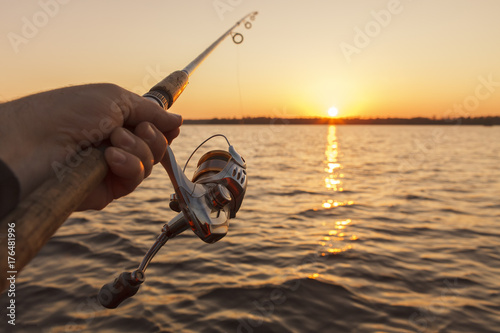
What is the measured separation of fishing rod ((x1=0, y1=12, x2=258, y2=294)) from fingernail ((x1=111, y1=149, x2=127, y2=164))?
6cm

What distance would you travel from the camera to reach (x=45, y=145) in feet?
4.33

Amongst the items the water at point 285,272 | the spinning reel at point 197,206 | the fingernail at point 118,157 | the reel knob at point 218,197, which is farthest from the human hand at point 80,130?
the water at point 285,272

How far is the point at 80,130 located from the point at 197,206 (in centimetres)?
58

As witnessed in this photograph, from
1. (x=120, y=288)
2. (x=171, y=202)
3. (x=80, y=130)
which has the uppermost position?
(x=80, y=130)

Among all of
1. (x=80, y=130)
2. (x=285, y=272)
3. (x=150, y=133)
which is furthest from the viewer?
(x=285, y=272)

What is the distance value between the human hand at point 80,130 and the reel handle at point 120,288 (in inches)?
16.9

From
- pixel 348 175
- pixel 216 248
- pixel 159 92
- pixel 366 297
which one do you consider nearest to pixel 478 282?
pixel 366 297

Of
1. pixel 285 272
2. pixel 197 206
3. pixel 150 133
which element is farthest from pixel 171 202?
pixel 285 272

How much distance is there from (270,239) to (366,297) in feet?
7.08

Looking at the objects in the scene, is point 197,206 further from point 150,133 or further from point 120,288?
point 120,288

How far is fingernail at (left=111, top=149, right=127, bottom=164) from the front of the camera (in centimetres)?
143

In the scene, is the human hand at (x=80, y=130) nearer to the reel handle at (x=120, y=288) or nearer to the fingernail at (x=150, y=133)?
the fingernail at (x=150, y=133)

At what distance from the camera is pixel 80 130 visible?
1418 mm

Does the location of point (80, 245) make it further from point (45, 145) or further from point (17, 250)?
point (17, 250)
